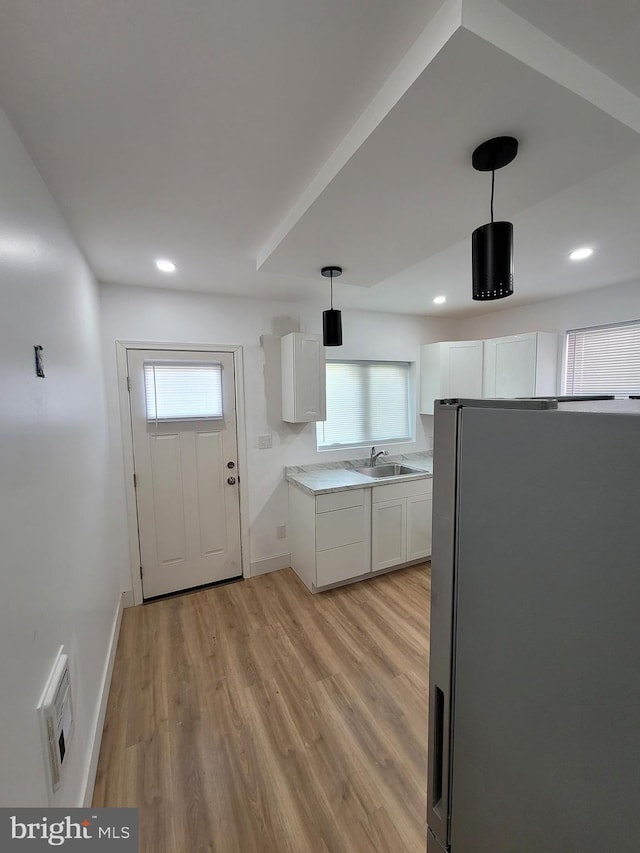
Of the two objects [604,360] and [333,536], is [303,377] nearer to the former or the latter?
[333,536]

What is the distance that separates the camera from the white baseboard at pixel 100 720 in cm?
137

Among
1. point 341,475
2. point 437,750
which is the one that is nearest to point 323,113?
point 437,750

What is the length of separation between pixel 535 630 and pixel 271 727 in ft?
5.54

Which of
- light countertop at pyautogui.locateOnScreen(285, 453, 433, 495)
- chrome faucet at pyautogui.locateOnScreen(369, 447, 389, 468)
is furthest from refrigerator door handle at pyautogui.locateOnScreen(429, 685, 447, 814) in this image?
chrome faucet at pyautogui.locateOnScreen(369, 447, 389, 468)

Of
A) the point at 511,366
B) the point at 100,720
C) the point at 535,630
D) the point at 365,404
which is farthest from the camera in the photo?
the point at 365,404

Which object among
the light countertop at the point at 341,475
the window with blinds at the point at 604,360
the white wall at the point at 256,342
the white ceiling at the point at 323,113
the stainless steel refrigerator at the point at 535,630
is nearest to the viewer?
the stainless steel refrigerator at the point at 535,630

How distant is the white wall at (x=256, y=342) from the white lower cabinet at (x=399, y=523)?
2.17 feet

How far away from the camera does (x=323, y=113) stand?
3.48 ft

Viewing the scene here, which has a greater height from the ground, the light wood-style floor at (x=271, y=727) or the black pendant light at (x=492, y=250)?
the black pendant light at (x=492, y=250)

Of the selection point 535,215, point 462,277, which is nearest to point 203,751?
point 535,215

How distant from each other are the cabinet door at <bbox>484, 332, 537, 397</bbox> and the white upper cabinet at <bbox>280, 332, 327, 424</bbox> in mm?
1753

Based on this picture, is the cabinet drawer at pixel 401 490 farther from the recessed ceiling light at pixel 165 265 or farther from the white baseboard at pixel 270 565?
the recessed ceiling light at pixel 165 265

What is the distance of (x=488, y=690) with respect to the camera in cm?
72

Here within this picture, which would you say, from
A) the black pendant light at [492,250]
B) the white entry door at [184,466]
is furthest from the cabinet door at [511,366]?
the white entry door at [184,466]
